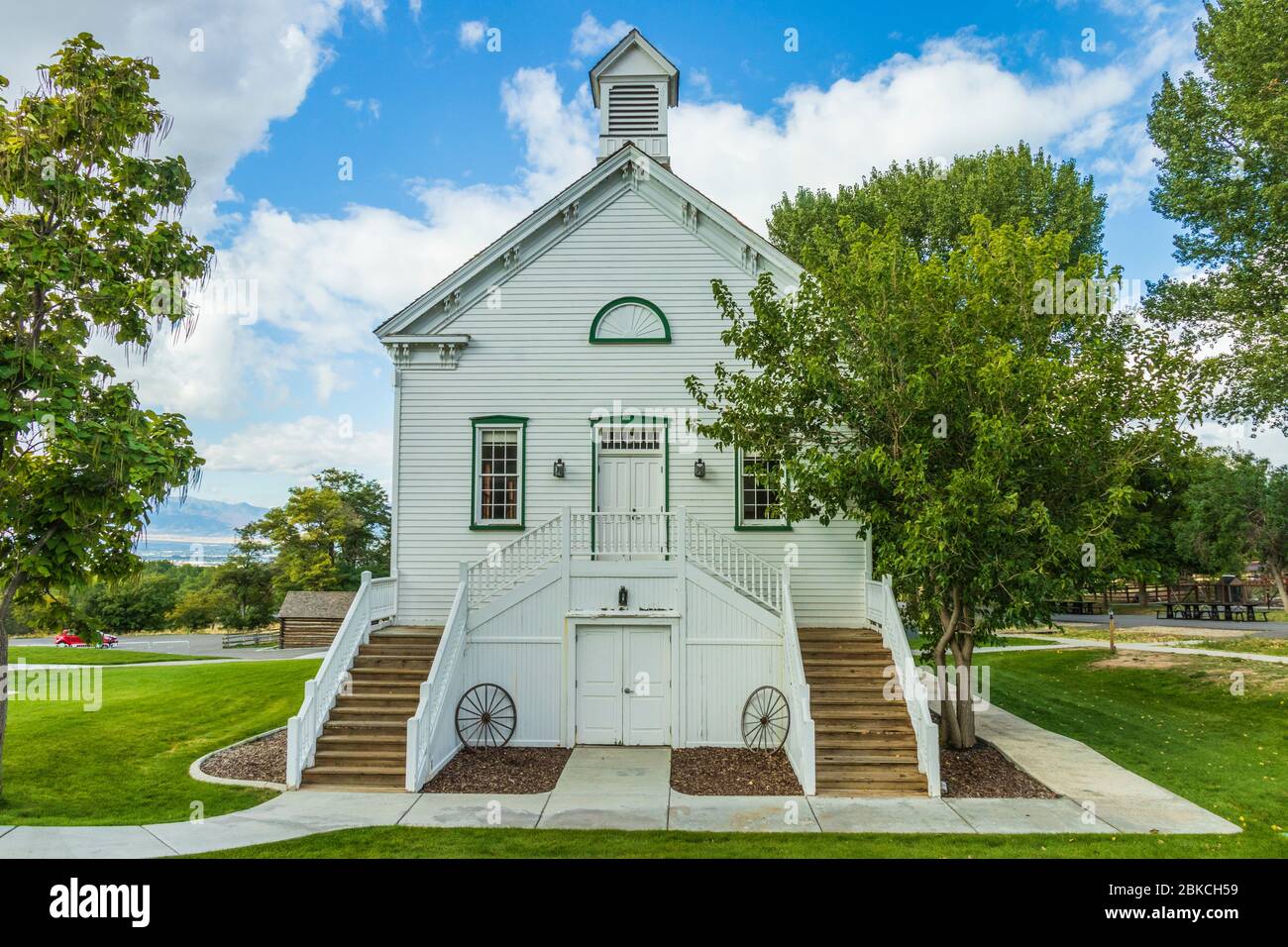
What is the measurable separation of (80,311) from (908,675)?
496 inches

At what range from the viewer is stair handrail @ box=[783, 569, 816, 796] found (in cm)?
1096

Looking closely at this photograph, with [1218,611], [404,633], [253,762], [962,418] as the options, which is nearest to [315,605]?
[404,633]

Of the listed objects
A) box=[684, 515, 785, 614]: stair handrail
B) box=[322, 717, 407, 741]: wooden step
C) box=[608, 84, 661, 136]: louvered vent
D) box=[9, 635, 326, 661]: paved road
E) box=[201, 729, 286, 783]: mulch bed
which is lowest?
box=[9, 635, 326, 661]: paved road

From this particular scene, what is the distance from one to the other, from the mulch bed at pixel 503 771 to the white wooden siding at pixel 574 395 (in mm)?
3273

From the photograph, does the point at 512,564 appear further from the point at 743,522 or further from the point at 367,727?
the point at 743,522

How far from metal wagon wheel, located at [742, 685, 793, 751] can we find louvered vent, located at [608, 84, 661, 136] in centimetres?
1226

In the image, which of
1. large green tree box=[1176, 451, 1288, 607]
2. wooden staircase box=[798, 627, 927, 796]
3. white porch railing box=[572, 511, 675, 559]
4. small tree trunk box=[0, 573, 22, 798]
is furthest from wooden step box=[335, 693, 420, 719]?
large green tree box=[1176, 451, 1288, 607]

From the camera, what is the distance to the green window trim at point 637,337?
609 inches

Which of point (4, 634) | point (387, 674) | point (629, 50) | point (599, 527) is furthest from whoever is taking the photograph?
point (629, 50)

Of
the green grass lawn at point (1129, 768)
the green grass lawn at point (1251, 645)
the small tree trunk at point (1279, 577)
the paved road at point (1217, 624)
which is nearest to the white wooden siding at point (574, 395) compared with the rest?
the green grass lawn at point (1129, 768)

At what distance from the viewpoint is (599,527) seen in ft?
46.9

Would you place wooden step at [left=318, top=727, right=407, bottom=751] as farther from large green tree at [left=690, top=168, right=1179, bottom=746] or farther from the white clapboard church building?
large green tree at [left=690, top=168, right=1179, bottom=746]

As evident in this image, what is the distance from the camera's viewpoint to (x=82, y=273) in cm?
968

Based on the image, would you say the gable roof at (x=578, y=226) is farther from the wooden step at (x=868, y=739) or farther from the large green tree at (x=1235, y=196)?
the large green tree at (x=1235, y=196)
